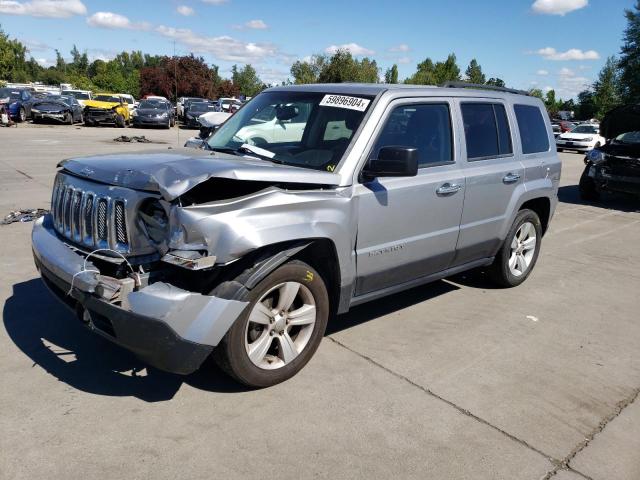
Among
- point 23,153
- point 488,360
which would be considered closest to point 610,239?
point 488,360

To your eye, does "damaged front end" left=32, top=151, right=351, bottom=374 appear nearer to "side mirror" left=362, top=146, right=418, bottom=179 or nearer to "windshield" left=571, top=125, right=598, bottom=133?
"side mirror" left=362, top=146, right=418, bottom=179

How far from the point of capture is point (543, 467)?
116 inches

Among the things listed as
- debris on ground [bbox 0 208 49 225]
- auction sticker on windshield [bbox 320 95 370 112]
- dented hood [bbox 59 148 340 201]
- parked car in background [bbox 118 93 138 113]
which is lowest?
debris on ground [bbox 0 208 49 225]

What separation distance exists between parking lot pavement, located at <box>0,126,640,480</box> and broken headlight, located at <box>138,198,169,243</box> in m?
0.99

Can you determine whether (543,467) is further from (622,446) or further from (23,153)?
(23,153)

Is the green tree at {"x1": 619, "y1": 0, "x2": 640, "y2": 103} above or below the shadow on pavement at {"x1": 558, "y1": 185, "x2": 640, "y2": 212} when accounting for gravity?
above

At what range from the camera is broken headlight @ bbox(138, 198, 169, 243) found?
3146 mm

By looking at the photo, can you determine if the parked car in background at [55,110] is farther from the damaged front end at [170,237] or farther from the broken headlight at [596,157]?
the damaged front end at [170,237]

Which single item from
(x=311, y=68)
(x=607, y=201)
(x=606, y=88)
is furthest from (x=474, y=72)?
(x=607, y=201)

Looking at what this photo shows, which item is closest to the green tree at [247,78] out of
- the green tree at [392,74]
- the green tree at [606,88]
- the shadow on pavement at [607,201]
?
the green tree at [392,74]

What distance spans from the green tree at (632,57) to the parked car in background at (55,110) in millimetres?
47419

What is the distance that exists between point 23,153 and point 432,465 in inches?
571

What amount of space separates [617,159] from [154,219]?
1057 centimetres

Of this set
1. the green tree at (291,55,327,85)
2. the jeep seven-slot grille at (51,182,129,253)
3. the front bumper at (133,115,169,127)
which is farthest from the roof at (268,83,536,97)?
the green tree at (291,55,327,85)
